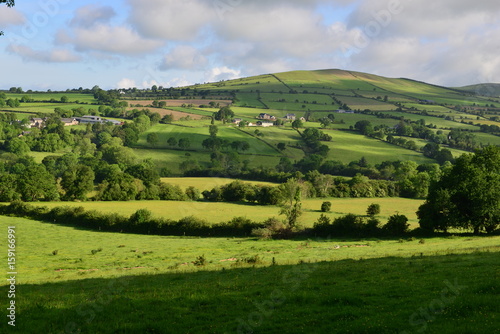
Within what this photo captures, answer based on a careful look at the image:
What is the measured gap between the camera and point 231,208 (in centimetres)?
7444

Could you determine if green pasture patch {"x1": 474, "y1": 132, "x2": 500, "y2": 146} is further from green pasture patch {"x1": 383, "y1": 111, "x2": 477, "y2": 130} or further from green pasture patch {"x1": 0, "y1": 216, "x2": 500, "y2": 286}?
green pasture patch {"x1": 0, "y1": 216, "x2": 500, "y2": 286}

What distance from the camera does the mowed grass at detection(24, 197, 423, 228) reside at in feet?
218

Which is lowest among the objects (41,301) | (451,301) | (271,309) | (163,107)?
(41,301)

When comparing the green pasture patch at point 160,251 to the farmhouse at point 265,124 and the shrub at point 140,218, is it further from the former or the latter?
the farmhouse at point 265,124

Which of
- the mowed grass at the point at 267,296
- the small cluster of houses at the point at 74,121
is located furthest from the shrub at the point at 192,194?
the small cluster of houses at the point at 74,121

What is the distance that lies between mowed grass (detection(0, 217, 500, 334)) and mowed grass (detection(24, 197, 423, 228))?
35.9 meters

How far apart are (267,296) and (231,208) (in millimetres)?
57869

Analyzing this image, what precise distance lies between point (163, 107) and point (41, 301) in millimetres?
180417

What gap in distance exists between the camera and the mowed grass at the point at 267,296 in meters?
13.0

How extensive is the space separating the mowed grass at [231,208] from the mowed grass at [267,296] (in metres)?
35.9

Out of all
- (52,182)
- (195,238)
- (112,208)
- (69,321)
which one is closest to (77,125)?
(52,182)

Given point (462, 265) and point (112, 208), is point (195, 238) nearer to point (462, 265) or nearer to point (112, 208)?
point (112, 208)

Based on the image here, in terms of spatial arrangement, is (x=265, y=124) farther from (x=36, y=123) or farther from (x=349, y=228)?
(x=349, y=228)

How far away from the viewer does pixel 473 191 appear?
4384cm
